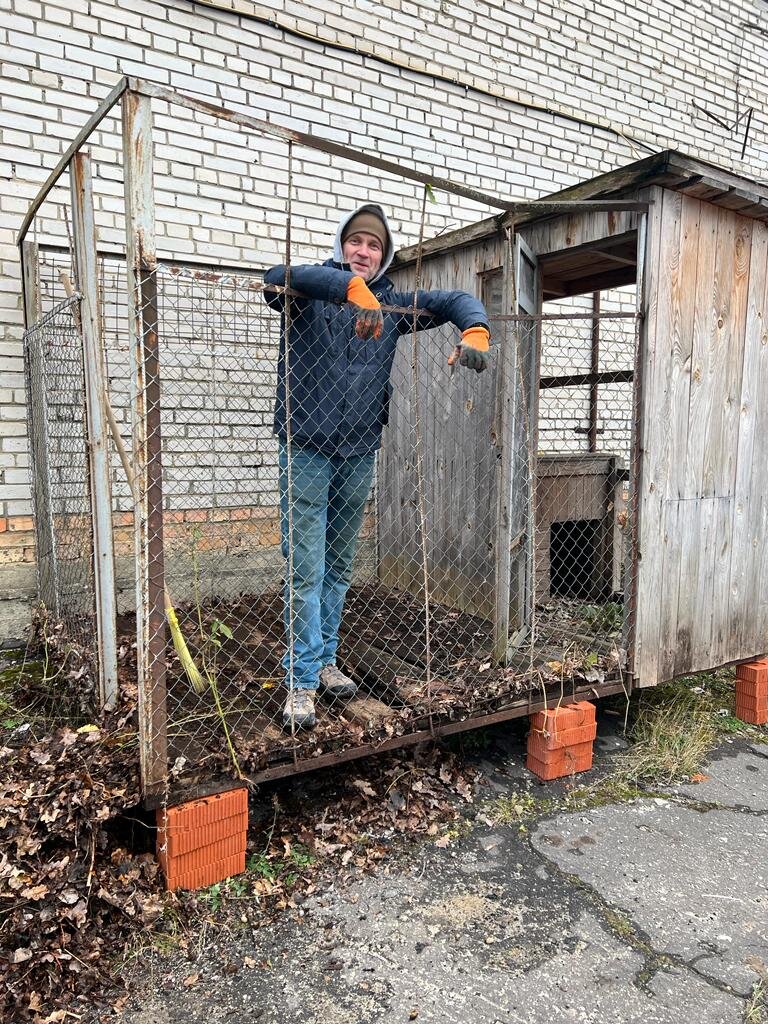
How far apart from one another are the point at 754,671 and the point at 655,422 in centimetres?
186

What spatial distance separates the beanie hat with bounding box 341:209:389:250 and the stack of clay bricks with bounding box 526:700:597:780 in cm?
240

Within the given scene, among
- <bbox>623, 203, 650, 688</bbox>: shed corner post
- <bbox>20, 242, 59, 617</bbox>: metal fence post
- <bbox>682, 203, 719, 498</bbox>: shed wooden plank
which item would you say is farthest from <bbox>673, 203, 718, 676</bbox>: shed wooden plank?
<bbox>20, 242, 59, 617</bbox>: metal fence post

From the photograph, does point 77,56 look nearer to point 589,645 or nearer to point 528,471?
point 528,471

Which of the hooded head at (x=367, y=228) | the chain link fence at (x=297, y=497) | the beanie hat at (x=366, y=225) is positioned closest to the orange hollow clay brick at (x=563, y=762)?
the chain link fence at (x=297, y=497)

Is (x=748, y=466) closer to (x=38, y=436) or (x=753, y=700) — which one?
(x=753, y=700)

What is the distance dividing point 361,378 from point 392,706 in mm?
1530

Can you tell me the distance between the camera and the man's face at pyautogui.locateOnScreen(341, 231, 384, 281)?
299cm

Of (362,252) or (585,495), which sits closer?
(362,252)

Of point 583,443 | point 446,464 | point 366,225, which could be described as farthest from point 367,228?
point 583,443

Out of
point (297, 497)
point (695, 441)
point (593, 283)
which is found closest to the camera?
point (297, 497)

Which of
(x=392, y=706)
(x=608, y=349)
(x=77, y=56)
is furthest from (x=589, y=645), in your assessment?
(x=77, y=56)

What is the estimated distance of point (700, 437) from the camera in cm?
373

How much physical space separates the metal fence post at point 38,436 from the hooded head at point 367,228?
1664 mm

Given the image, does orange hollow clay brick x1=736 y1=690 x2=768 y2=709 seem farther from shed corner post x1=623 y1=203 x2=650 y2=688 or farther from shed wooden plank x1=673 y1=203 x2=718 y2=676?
shed corner post x1=623 y1=203 x2=650 y2=688
